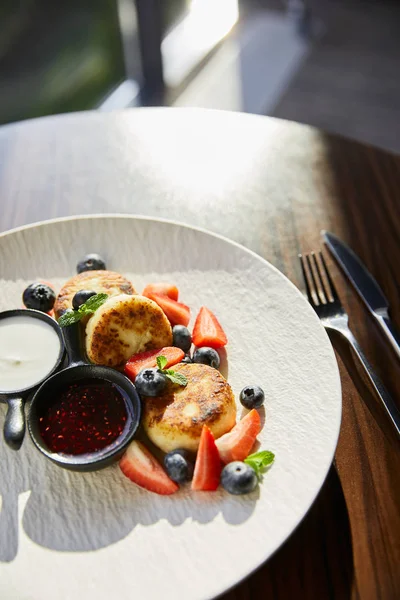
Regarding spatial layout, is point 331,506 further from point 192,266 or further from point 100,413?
point 192,266

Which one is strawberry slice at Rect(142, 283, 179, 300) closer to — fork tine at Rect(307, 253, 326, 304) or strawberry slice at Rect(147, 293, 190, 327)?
strawberry slice at Rect(147, 293, 190, 327)

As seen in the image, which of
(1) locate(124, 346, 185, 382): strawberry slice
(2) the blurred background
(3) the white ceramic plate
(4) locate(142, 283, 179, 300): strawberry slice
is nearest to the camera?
(3) the white ceramic plate

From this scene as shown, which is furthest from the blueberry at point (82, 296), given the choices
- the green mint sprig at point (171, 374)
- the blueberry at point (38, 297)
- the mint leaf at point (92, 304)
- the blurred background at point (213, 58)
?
the blurred background at point (213, 58)

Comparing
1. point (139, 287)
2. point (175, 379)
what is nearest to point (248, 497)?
point (175, 379)

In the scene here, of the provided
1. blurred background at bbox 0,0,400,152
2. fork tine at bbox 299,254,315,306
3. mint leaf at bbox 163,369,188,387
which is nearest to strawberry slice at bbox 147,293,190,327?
mint leaf at bbox 163,369,188,387

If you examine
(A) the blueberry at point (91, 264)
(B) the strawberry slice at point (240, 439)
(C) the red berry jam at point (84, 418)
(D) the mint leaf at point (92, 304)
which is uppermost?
(A) the blueberry at point (91, 264)

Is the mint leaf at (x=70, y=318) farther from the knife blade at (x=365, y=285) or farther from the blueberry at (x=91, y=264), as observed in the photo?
the knife blade at (x=365, y=285)

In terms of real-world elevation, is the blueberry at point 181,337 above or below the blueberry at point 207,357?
above
